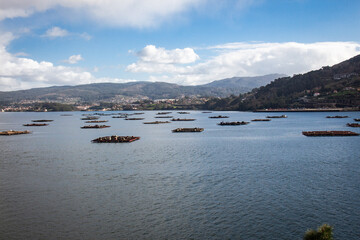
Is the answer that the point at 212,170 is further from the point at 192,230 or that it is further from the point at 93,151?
the point at 93,151

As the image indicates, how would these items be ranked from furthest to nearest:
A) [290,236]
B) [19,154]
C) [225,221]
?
[19,154], [225,221], [290,236]

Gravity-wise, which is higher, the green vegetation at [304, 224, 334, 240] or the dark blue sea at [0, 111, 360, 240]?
the green vegetation at [304, 224, 334, 240]

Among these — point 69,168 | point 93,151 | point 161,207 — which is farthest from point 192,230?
point 93,151

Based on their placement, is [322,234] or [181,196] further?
[181,196]

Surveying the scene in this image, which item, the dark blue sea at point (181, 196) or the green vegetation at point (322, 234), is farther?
the dark blue sea at point (181, 196)

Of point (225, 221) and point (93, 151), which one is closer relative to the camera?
point (225, 221)

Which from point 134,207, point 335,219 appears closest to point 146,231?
point 134,207

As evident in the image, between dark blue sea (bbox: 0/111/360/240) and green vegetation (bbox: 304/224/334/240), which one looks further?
dark blue sea (bbox: 0/111/360/240)

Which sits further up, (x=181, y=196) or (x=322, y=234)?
(x=322, y=234)

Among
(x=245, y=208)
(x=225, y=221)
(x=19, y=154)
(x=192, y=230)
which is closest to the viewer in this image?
(x=192, y=230)

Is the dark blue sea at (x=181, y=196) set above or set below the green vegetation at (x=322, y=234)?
below
